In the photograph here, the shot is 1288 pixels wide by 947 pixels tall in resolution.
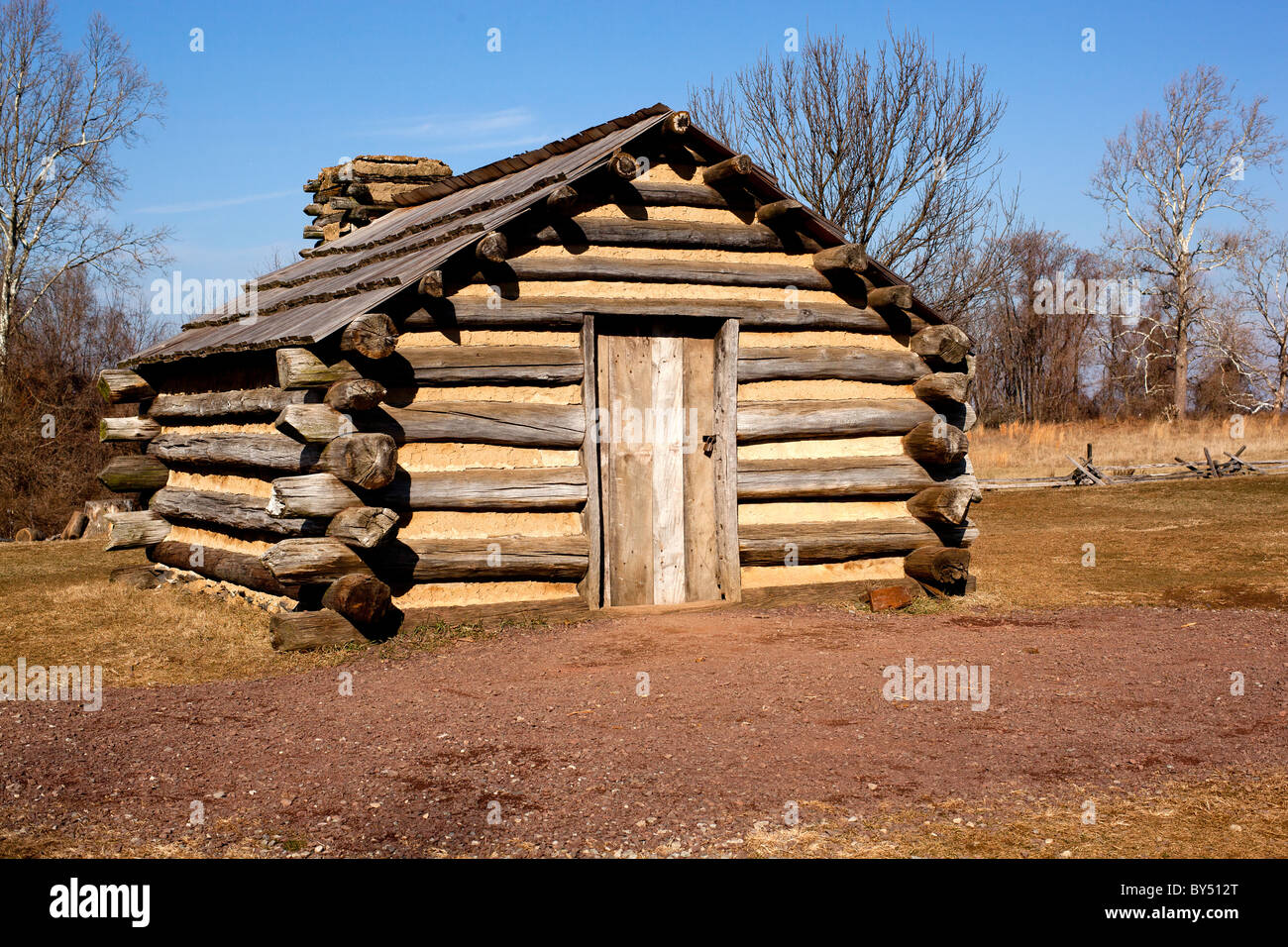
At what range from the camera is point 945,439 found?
10.5 metres

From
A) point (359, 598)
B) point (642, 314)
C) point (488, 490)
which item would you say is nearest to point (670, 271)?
point (642, 314)

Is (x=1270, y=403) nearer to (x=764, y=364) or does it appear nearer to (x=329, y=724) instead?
(x=764, y=364)

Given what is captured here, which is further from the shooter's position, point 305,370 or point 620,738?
point 305,370

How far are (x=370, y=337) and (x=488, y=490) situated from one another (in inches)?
64.6

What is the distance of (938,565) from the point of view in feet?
34.4

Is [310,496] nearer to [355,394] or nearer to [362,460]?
[362,460]

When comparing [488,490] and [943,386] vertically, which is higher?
[943,386]

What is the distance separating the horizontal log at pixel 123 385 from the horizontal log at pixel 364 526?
19.4 feet

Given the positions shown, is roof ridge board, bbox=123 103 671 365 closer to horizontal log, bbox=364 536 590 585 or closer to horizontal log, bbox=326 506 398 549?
horizontal log, bbox=326 506 398 549

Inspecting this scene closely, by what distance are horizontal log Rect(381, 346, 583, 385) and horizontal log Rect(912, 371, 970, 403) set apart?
3733 millimetres

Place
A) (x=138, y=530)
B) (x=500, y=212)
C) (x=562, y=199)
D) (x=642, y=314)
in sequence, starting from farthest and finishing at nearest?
(x=138, y=530) → (x=642, y=314) → (x=500, y=212) → (x=562, y=199)

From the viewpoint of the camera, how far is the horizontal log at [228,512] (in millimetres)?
→ 8805

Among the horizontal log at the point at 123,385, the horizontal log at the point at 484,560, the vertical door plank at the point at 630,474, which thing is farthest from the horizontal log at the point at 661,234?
the horizontal log at the point at 123,385

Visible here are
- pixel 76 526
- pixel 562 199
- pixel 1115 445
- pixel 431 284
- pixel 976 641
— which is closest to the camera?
pixel 431 284
